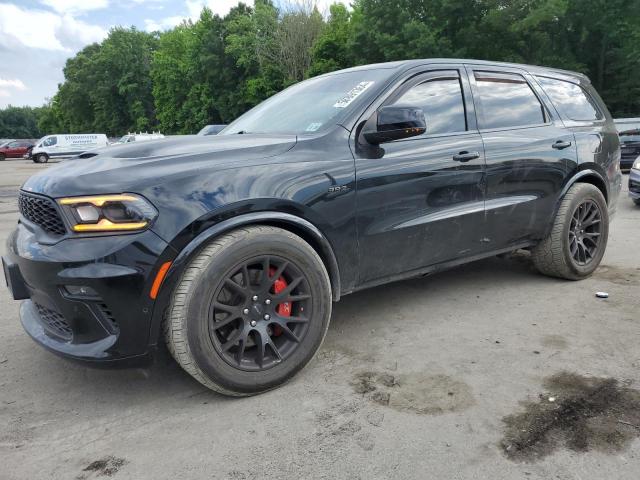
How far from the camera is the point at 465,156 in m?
3.51

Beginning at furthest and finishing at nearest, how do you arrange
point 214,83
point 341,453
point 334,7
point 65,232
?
point 214,83, point 334,7, point 65,232, point 341,453

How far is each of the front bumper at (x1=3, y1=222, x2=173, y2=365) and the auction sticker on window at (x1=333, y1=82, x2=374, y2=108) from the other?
148 centimetres

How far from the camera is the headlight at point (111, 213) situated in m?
2.35

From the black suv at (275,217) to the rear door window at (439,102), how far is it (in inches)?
0.4

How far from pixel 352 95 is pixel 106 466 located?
240cm

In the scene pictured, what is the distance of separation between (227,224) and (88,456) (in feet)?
3.88

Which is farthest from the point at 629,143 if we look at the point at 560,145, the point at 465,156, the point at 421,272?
the point at 421,272

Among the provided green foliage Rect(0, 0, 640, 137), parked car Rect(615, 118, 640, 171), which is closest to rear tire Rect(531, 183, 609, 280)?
parked car Rect(615, 118, 640, 171)

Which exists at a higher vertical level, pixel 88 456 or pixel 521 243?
pixel 521 243

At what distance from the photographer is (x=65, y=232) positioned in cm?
239

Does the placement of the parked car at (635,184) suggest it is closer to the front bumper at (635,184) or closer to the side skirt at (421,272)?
the front bumper at (635,184)

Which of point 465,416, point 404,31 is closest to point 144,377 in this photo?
point 465,416

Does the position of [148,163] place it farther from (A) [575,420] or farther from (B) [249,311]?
(A) [575,420]

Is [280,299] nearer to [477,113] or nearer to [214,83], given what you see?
[477,113]
